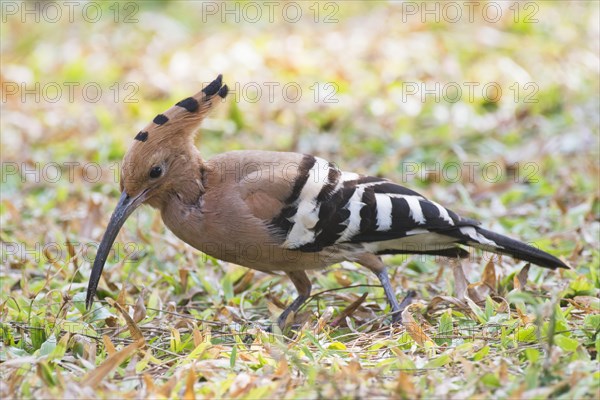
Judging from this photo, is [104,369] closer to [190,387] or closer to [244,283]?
[190,387]

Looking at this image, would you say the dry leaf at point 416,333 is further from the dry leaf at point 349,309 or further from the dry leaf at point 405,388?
the dry leaf at point 405,388

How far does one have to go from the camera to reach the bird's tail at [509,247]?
14.3ft

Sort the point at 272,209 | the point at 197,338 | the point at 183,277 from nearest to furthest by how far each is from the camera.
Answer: the point at 197,338, the point at 272,209, the point at 183,277

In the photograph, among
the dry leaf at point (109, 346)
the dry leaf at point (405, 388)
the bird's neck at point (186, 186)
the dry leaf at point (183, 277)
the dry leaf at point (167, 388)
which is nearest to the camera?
the dry leaf at point (405, 388)

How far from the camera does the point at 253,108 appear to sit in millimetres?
7770

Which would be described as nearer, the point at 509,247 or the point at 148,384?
the point at 148,384

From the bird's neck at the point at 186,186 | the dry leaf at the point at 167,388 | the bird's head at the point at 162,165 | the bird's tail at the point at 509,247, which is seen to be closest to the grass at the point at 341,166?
the dry leaf at the point at 167,388

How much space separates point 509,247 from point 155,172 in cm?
175

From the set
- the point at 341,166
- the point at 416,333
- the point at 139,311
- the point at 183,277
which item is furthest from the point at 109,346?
the point at 341,166

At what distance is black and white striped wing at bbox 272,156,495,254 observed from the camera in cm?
424

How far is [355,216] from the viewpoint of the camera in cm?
430

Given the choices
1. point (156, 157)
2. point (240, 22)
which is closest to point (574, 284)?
A: point (156, 157)

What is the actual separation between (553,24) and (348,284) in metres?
5.47

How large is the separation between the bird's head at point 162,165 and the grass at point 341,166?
23cm
